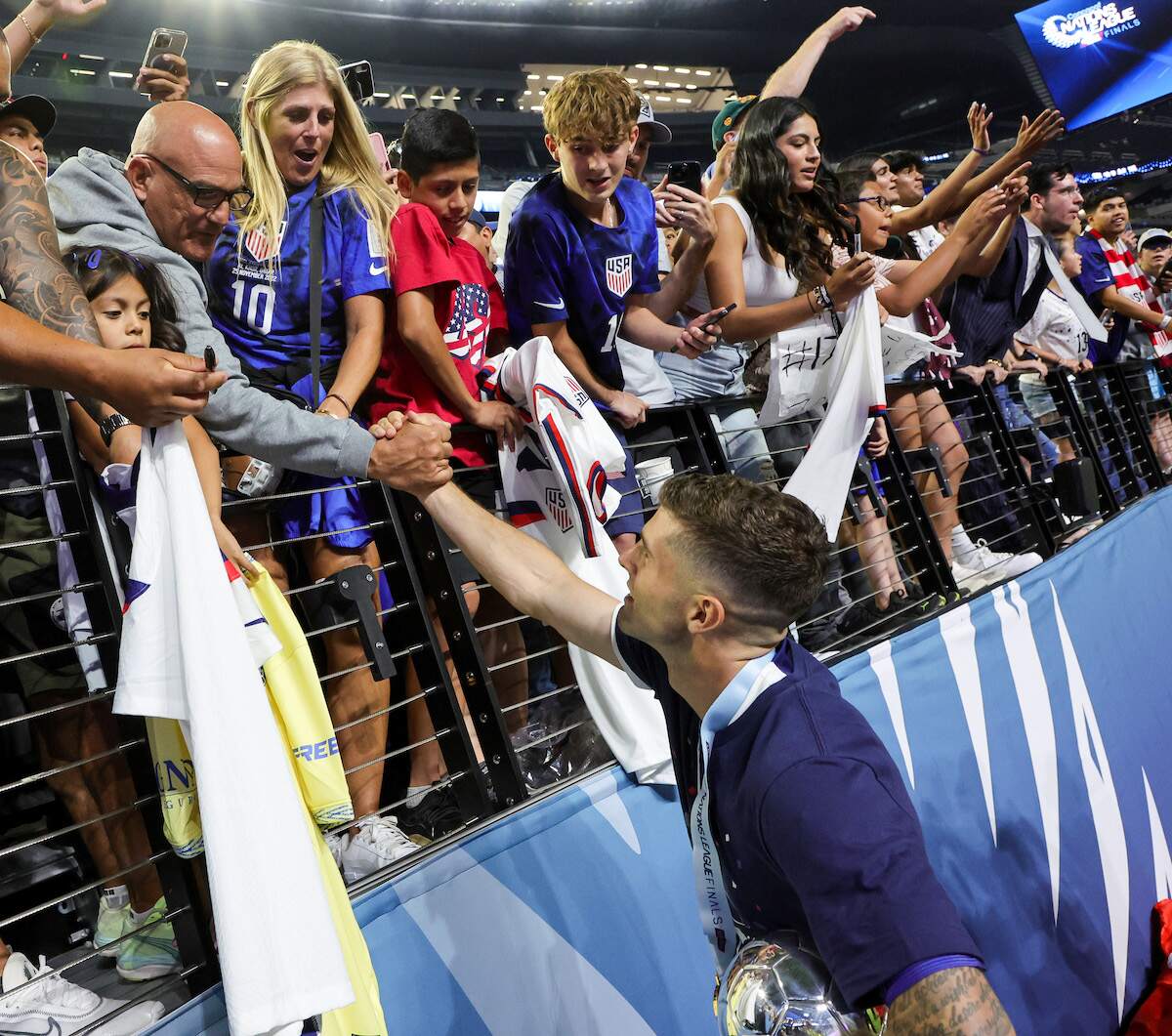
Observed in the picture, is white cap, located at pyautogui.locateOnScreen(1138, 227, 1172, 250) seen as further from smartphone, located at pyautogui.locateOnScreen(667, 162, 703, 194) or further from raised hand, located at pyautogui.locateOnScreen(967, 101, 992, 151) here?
smartphone, located at pyautogui.locateOnScreen(667, 162, 703, 194)

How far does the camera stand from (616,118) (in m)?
2.98

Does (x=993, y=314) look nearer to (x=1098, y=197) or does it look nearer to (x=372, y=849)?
(x=1098, y=197)

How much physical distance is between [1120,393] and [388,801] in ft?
19.2

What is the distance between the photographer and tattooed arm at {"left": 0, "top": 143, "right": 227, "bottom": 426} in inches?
63.2

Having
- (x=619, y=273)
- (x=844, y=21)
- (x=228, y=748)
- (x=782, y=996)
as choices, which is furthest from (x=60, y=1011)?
(x=844, y=21)

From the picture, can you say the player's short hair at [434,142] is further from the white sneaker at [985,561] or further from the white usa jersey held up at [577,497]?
the white sneaker at [985,561]

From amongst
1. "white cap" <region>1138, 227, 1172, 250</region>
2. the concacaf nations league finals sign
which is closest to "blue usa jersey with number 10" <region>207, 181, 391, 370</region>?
"white cap" <region>1138, 227, 1172, 250</region>

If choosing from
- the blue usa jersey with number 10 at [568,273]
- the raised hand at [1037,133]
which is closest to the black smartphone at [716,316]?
the blue usa jersey with number 10 at [568,273]

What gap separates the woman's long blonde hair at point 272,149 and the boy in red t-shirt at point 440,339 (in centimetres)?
9

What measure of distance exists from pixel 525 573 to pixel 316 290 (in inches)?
36.9

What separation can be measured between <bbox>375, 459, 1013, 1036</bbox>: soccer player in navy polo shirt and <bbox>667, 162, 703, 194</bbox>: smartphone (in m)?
1.66

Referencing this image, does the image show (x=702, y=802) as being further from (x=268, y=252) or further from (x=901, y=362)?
(x=901, y=362)

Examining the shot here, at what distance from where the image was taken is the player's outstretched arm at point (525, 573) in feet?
7.37

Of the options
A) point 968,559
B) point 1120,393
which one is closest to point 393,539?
point 968,559
